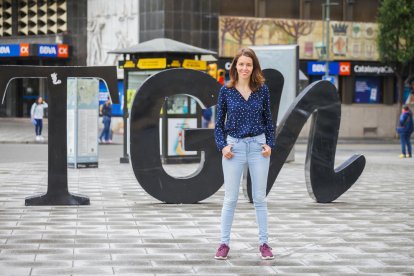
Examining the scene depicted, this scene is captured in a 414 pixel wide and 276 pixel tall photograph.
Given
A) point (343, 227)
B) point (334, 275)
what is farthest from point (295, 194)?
point (334, 275)

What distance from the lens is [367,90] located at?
4559cm

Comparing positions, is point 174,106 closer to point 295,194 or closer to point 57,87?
point 295,194

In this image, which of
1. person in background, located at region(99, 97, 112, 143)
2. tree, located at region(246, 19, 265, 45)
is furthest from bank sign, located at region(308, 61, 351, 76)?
person in background, located at region(99, 97, 112, 143)

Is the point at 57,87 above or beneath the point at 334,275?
above

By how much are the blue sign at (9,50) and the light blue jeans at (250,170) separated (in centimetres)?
3983

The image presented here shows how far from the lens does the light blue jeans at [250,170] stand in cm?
891

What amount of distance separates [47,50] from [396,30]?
1583 cm

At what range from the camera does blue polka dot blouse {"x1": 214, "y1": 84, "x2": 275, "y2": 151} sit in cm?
888

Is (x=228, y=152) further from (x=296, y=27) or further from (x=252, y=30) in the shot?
(x=296, y=27)

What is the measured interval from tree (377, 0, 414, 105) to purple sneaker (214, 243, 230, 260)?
113 ft

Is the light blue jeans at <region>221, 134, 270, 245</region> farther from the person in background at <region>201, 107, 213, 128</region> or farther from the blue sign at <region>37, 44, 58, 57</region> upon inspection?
the blue sign at <region>37, 44, 58, 57</region>

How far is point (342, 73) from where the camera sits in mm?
44688

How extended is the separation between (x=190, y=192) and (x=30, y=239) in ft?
13.1

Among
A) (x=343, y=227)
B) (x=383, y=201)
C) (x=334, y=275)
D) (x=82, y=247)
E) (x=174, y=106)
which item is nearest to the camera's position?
(x=334, y=275)
